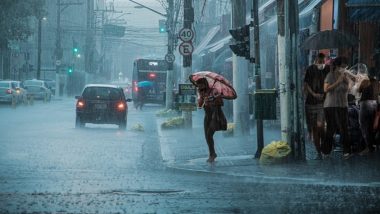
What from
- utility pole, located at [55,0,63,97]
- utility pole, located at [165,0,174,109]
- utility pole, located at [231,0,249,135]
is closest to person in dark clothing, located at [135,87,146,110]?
utility pole, located at [165,0,174,109]

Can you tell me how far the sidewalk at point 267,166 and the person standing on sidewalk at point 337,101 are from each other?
0.47 m

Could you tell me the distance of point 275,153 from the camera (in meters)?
14.9

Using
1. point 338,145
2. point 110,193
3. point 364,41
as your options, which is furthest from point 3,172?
point 364,41

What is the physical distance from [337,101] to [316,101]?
433mm

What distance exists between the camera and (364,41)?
19.4 metres

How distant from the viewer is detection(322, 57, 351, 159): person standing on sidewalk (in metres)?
15.1

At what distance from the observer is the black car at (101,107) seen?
94.5 feet

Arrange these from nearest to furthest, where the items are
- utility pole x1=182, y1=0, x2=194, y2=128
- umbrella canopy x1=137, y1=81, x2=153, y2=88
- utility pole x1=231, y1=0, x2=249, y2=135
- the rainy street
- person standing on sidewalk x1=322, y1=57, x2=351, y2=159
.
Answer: the rainy street
person standing on sidewalk x1=322, y1=57, x2=351, y2=159
utility pole x1=231, y1=0, x2=249, y2=135
utility pole x1=182, y1=0, x2=194, y2=128
umbrella canopy x1=137, y1=81, x2=153, y2=88

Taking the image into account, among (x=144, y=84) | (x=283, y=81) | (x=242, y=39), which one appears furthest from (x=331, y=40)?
(x=144, y=84)

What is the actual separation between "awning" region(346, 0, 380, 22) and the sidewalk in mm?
2748

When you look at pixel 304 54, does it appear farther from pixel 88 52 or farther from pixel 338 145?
pixel 88 52

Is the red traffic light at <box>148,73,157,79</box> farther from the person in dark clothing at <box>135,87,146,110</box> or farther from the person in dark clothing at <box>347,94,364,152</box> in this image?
the person in dark clothing at <box>347,94,364,152</box>

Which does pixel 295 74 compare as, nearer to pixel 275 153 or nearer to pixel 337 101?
pixel 337 101

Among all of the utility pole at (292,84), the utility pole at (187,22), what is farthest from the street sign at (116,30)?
the utility pole at (292,84)
